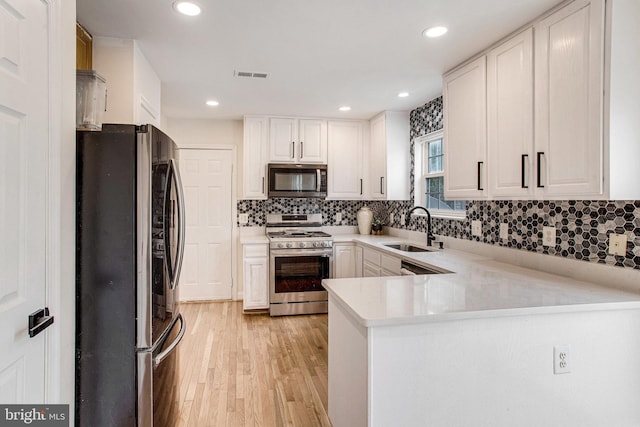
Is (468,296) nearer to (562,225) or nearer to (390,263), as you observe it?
(562,225)

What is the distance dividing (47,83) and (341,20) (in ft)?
4.98

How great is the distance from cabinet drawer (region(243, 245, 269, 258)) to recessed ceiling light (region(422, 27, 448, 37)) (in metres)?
2.80

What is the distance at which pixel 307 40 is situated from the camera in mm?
2328

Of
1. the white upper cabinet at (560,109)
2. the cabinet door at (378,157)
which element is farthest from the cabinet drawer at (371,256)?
the white upper cabinet at (560,109)

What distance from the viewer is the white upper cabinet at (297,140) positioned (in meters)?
4.38

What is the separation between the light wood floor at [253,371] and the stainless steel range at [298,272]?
15 centimetres

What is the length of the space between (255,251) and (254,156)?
1.17 meters

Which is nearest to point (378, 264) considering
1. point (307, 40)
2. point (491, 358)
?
point (491, 358)

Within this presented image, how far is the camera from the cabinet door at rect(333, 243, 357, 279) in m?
4.24

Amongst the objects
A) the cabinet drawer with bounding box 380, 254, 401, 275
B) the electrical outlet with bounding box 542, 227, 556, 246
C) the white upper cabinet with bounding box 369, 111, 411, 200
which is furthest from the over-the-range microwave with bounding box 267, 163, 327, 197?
the electrical outlet with bounding box 542, 227, 556, 246

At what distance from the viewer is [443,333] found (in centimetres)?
148

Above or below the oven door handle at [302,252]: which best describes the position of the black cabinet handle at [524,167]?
above

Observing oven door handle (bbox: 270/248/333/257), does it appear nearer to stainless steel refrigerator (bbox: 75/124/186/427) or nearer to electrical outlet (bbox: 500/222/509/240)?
electrical outlet (bbox: 500/222/509/240)

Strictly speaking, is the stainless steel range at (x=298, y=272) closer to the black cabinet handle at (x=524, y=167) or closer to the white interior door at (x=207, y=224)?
the white interior door at (x=207, y=224)
